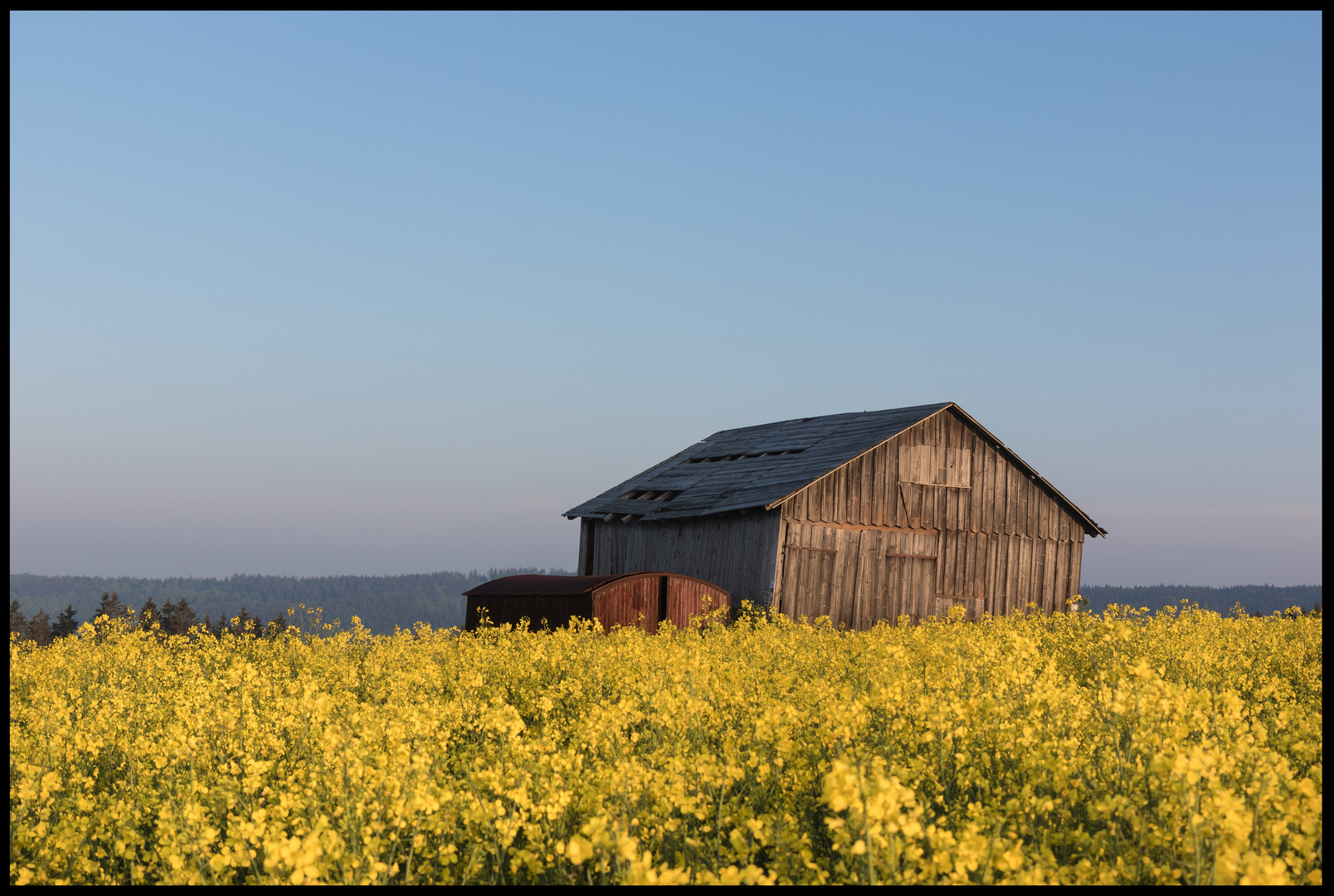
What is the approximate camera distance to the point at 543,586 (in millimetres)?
23250

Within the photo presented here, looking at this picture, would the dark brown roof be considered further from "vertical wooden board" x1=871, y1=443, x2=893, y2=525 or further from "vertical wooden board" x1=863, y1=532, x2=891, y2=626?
"vertical wooden board" x1=871, y1=443, x2=893, y2=525

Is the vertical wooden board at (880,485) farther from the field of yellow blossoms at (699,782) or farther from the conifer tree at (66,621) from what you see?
the conifer tree at (66,621)

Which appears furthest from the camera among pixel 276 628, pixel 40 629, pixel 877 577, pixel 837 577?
pixel 40 629

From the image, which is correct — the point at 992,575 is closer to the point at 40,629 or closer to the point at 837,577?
the point at 837,577

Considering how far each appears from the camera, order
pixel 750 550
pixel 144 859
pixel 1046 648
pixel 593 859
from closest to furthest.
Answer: pixel 593 859, pixel 144 859, pixel 1046 648, pixel 750 550

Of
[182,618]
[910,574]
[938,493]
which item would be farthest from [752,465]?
[182,618]

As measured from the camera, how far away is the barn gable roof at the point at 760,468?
2619 cm

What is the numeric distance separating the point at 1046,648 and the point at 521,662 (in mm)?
7474

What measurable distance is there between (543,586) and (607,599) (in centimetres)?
259

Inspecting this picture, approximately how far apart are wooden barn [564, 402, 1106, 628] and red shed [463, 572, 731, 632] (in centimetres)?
223

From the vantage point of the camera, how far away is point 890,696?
6582mm

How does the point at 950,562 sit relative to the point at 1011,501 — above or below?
below

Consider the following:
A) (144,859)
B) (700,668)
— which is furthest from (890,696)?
(144,859)

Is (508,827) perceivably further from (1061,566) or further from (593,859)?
(1061,566)
